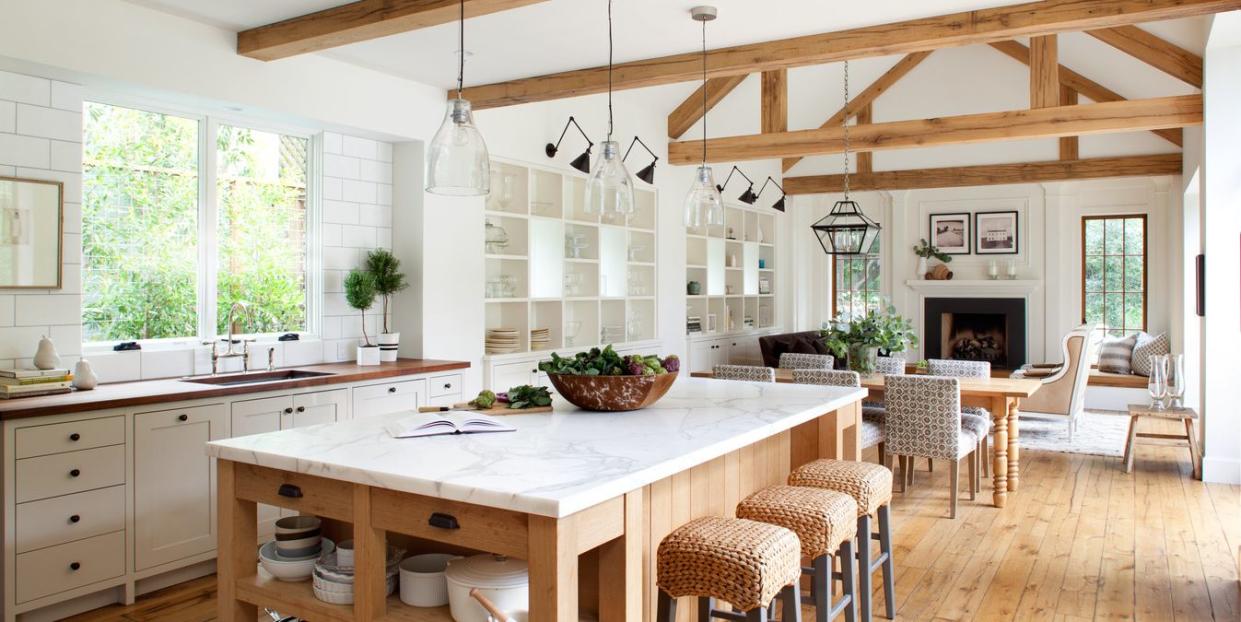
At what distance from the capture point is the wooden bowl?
118 inches

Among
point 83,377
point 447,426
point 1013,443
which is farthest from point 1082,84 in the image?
point 83,377

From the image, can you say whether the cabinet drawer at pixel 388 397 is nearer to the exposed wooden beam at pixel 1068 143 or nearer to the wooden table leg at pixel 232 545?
the wooden table leg at pixel 232 545

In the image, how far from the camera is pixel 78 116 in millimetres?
3918

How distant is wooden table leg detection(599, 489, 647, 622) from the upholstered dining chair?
3.25 metres

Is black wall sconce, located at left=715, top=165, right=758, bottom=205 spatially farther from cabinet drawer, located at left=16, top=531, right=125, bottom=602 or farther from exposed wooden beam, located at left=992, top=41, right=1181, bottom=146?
cabinet drawer, located at left=16, top=531, right=125, bottom=602

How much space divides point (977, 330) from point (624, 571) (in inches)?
374

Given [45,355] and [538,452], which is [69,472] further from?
[538,452]

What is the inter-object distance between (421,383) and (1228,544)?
4.39 metres

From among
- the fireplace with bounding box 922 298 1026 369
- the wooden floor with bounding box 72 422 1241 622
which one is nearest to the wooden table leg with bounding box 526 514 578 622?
the wooden floor with bounding box 72 422 1241 622

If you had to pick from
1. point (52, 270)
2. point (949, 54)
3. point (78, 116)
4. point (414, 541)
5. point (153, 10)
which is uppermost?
point (949, 54)

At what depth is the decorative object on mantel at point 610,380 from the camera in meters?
2.99

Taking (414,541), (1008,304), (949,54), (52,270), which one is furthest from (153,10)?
(1008,304)

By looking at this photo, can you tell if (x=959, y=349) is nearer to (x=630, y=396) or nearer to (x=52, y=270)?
(x=630, y=396)

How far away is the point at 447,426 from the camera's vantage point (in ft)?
8.59
